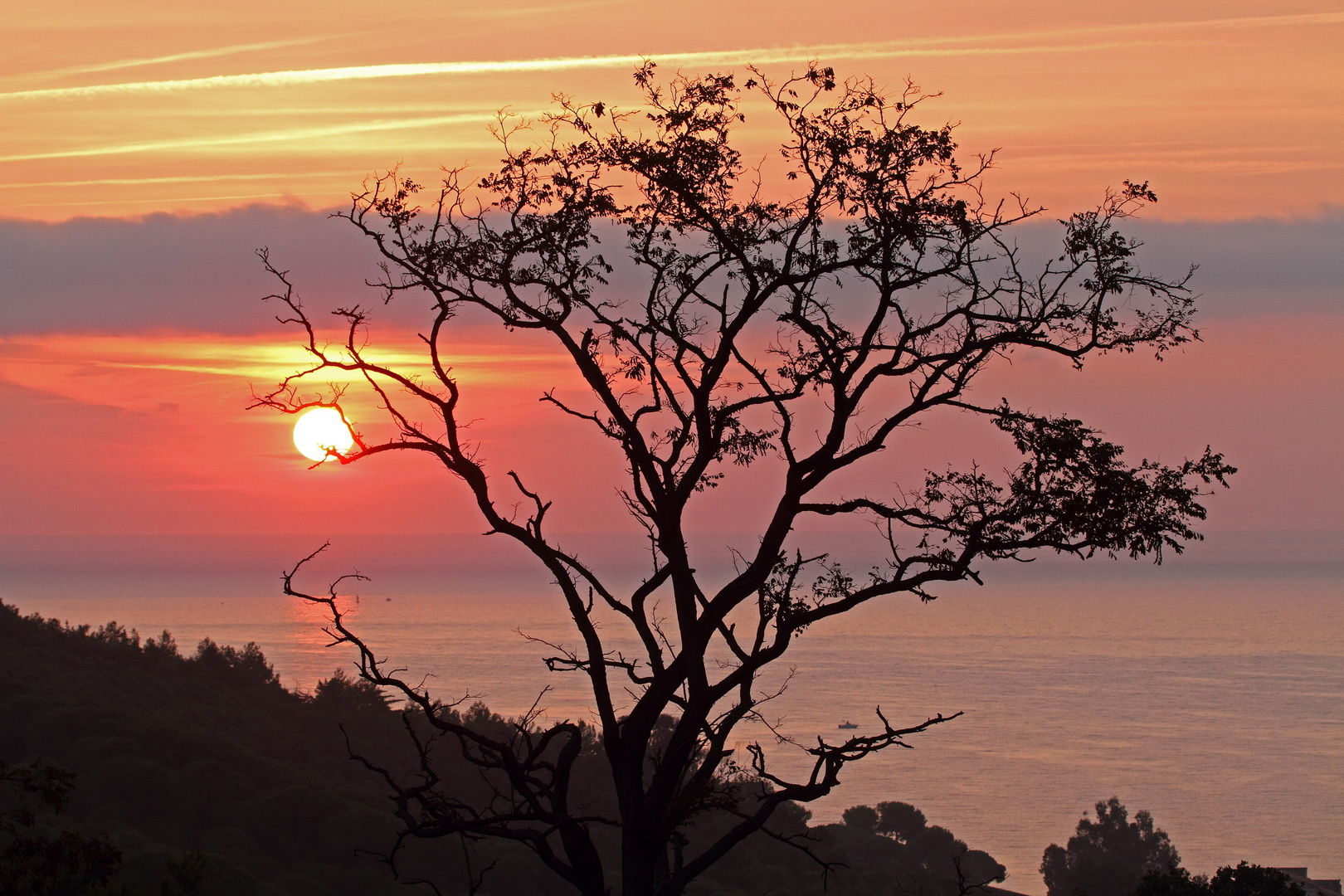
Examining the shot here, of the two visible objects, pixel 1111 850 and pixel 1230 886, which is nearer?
pixel 1230 886

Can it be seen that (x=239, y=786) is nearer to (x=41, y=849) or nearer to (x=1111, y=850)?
(x=41, y=849)

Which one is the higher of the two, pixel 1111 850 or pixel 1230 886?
pixel 1111 850

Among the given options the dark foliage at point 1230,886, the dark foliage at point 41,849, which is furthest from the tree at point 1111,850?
the dark foliage at point 41,849

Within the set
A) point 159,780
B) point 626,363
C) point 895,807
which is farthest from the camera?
point 895,807

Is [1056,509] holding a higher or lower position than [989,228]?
lower

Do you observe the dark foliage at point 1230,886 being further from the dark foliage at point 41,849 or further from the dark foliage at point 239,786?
the dark foliage at point 41,849

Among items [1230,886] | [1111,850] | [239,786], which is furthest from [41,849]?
[1111,850]

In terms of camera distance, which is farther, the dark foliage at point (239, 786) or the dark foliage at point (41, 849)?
the dark foliage at point (239, 786)

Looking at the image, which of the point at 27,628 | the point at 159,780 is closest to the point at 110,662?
the point at 27,628

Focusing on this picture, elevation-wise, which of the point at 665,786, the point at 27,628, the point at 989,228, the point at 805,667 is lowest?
the point at 665,786

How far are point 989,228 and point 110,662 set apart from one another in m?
75.1

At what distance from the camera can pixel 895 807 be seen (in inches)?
3652

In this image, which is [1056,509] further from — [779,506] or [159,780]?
[159,780]

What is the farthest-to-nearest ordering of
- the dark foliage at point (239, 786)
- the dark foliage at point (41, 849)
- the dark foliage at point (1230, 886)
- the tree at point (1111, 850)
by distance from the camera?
the tree at point (1111, 850) < the dark foliage at point (239, 786) < the dark foliage at point (1230, 886) < the dark foliage at point (41, 849)
